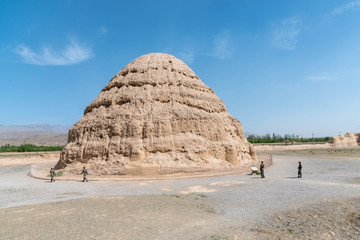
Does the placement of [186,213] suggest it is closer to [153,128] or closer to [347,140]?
[153,128]

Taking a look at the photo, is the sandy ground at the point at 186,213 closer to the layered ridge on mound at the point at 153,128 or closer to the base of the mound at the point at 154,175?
the base of the mound at the point at 154,175

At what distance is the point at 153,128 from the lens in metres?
19.2

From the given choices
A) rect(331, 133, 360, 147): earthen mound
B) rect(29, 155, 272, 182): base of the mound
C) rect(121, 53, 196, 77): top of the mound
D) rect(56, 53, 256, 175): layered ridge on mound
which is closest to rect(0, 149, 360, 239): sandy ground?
rect(29, 155, 272, 182): base of the mound

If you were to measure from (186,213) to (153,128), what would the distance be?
1112 cm

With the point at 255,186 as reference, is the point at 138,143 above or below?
above

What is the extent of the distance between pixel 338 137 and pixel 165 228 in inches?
3081

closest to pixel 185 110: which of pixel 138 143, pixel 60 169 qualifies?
pixel 138 143

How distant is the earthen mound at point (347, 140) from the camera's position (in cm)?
6832

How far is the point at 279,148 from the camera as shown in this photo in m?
57.3

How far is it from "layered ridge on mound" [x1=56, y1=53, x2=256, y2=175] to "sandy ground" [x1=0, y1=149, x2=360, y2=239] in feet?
17.2

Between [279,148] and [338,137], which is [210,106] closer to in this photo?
[279,148]

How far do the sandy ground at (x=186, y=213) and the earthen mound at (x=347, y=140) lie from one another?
219 ft

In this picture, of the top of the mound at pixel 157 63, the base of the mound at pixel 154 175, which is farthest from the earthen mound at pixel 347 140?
the base of the mound at pixel 154 175

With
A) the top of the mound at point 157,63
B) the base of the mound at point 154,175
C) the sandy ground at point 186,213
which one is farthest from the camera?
the top of the mound at point 157,63
